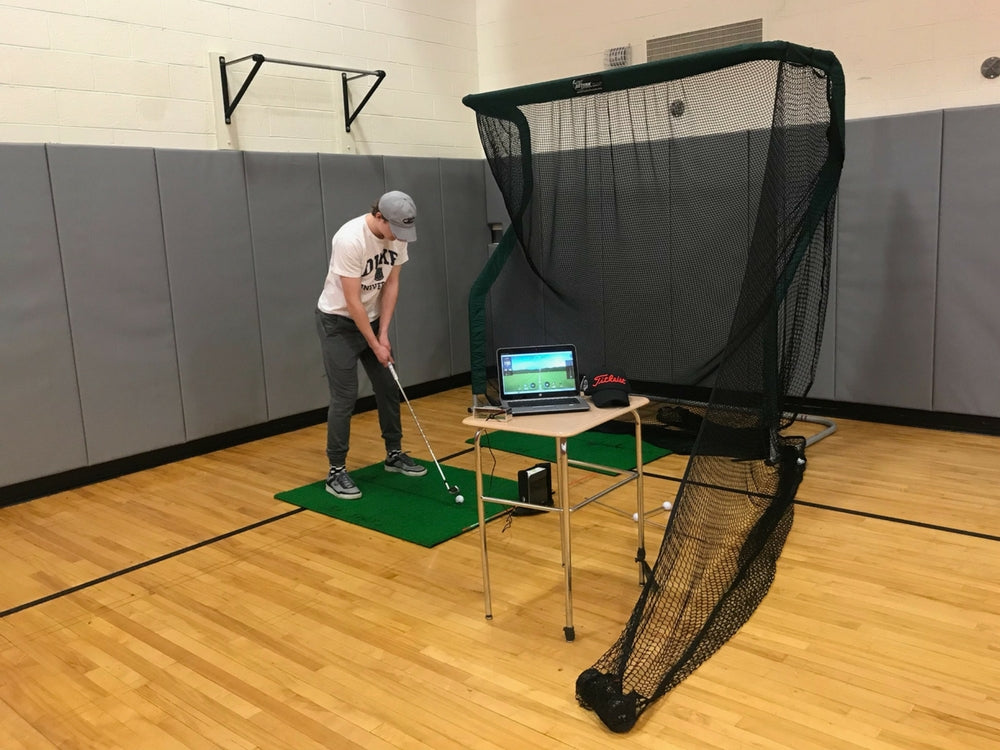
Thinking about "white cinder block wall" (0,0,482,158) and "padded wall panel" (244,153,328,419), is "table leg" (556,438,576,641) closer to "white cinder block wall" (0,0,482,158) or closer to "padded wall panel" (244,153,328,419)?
"padded wall panel" (244,153,328,419)

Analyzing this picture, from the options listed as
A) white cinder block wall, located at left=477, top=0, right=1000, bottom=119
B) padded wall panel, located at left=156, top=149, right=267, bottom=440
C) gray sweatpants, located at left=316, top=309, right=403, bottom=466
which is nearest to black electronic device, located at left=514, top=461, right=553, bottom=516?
gray sweatpants, located at left=316, top=309, right=403, bottom=466

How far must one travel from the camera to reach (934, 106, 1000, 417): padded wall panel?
13.6 feet

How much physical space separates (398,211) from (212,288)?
5.61ft

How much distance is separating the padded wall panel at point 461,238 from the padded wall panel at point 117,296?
219 cm

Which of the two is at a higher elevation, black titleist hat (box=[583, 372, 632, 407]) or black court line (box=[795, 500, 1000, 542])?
black titleist hat (box=[583, 372, 632, 407])

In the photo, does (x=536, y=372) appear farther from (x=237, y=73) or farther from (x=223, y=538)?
(x=237, y=73)

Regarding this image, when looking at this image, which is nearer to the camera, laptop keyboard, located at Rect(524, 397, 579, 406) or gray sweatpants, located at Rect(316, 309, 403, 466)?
laptop keyboard, located at Rect(524, 397, 579, 406)

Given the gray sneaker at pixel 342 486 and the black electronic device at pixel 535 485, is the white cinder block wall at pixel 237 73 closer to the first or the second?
the gray sneaker at pixel 342 486

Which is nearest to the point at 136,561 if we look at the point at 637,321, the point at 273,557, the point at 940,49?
the point at 273,557

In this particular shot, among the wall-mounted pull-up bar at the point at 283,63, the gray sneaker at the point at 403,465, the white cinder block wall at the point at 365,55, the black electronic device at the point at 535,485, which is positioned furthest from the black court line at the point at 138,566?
the wall-mounted pull-up bar at the point at 283,63

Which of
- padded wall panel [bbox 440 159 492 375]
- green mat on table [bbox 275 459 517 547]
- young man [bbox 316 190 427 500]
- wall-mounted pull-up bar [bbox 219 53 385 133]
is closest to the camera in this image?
green mat on table [bbox 275 459 517 547]

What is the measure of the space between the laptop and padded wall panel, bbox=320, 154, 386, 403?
275 centimetres

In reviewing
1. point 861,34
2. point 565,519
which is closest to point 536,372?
point 565,519

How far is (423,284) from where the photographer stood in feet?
19.1
